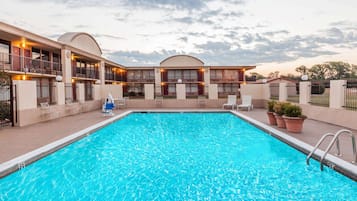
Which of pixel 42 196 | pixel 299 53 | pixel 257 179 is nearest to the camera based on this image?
pixel 42 196

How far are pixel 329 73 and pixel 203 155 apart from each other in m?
68.5

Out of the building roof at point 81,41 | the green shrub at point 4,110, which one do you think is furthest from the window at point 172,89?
the green shrub at point 4,110

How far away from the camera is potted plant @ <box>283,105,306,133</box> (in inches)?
321

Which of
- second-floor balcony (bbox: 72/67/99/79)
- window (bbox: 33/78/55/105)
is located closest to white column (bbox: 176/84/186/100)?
second-floor balcony (bbox: 72/67/99/79)

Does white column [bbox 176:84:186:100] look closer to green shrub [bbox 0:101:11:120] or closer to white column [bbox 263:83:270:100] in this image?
white column [bbox 263:83:270:100]

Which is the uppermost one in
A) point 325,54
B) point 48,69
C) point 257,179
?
point 325,54

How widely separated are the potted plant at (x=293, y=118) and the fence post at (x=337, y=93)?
2.33 m

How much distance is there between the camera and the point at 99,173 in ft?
17.3

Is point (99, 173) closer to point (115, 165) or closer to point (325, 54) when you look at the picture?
point (115, 165)

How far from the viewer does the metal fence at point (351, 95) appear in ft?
29.7

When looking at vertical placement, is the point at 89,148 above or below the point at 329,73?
below

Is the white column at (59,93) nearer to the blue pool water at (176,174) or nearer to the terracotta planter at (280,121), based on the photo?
the blue pool water at (176,174)

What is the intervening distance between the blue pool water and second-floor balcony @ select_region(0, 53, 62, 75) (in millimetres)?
11061

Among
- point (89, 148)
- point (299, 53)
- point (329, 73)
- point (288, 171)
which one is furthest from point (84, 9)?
point (329, 73)
